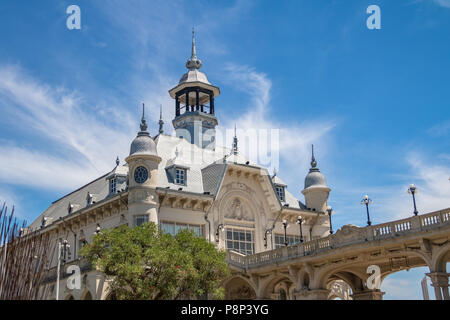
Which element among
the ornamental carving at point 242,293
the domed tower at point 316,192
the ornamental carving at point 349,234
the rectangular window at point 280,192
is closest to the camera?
the ornamental carving at point 349,234

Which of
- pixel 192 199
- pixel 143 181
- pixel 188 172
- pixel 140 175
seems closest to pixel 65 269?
pixel 143 181

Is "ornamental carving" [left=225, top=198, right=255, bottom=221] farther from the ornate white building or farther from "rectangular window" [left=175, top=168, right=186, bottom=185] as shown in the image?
"rectangular window" [left=175, top=168, right=186, bottom=185]

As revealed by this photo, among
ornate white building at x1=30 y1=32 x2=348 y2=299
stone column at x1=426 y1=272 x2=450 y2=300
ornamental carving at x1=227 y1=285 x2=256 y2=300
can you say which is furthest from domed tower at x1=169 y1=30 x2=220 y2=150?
stone column at x1=426 y1=272 x2=450 y2=300

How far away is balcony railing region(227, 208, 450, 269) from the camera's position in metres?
31.5

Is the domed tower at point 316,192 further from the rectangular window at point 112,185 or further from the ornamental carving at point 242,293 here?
the rectangular window at point 112,185

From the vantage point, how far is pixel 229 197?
4822cm

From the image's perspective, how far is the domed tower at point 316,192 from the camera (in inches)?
2105

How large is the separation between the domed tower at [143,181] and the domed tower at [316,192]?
17.3 m

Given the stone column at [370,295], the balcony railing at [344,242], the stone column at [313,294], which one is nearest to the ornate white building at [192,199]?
the balcony railing at [344,242]

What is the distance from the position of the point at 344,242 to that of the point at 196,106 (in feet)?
86.3

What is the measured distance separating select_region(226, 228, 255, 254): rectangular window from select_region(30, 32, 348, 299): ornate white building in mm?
86
